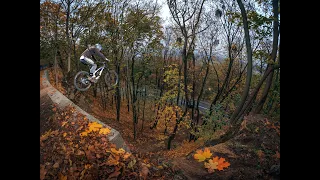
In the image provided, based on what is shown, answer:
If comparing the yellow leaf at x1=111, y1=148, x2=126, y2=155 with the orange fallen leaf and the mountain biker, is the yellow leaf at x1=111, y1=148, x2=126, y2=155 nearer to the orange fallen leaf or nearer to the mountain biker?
the orange fallen leaf

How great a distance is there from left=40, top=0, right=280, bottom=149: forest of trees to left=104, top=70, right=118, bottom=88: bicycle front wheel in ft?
0.64

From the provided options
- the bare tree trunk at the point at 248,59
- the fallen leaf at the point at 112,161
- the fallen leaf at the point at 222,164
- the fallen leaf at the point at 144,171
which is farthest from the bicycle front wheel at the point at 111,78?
the bare tree trunk at the point at 248,59

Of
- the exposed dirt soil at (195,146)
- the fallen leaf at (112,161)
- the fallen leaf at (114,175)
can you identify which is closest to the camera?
the fallen leaf at (114,175)

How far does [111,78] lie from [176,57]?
2969 mm

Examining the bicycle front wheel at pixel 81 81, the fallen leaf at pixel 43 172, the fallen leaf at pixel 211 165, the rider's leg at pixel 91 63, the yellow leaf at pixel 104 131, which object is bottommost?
the fallen leaf at pixel 211 165

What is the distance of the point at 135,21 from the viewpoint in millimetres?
6730

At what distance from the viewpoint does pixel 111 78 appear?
644 centimetres

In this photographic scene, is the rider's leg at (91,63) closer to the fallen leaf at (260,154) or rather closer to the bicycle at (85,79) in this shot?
the bicycle at (85,79)

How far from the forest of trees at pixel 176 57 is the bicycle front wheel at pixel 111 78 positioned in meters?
0.20

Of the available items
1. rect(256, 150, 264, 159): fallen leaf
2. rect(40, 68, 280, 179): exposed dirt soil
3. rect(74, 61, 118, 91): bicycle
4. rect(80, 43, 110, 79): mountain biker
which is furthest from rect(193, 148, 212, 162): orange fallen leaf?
rect(80, 43, 110, 79): mountain biker

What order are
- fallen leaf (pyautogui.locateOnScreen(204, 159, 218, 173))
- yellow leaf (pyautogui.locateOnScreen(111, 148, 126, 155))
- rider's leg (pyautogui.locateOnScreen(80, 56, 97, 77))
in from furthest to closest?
1. rider's leg (pyautogui.locateOnScreen(80, 56, 97, 77))
2. fallen leaf (pyautogui.locateOnScreen(204, 159, 218, 173))
3. yellow leaf (pyautogui.locateOnScreen(111, 148, 126, 155))

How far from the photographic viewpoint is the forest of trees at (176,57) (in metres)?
5.98

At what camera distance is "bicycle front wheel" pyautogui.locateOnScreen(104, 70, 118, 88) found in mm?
6304
